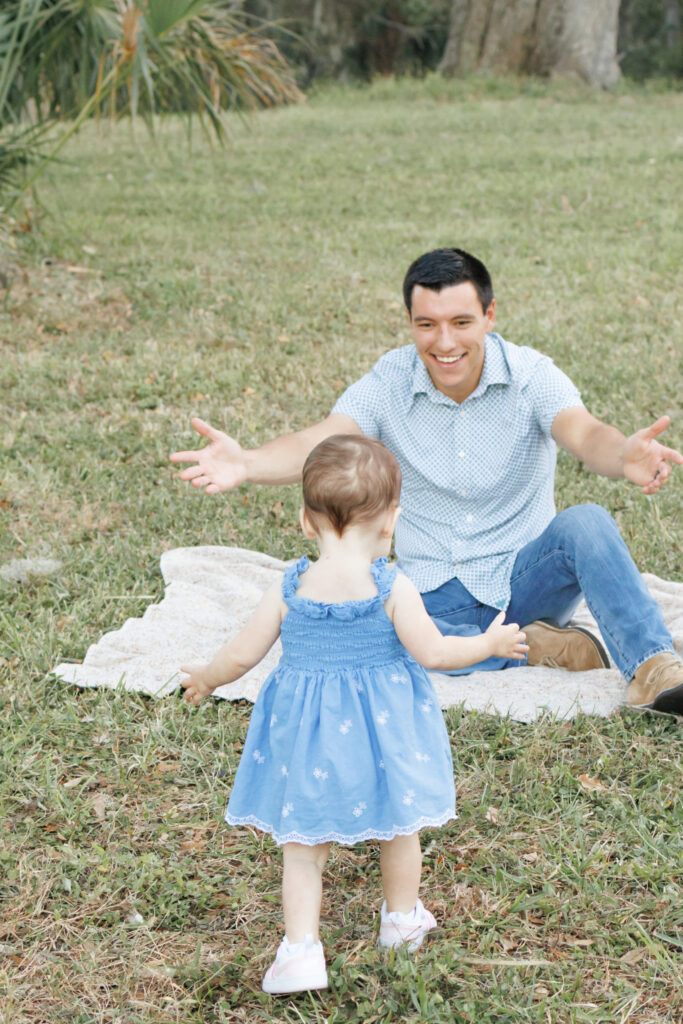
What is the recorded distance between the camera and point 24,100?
7.75m

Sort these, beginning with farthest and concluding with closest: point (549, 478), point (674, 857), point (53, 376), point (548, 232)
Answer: point (548, 232)
point (53, 376)
point (549, 478)
point (674, 857)

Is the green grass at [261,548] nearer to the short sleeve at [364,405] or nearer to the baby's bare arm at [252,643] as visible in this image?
the baby's bare arm at [252,643]

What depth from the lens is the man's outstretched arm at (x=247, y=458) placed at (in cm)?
308

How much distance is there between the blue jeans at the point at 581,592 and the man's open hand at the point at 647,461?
41 cm

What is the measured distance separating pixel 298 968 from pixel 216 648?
5.93 ft

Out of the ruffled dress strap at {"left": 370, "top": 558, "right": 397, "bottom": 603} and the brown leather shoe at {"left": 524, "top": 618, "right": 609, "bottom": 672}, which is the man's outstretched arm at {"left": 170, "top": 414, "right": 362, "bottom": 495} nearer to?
the ruffled dress strap at {"left": 370, "top": 558, "right": 397, "bottom": 603}

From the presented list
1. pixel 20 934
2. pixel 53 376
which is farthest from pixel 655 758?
pixel 53 376

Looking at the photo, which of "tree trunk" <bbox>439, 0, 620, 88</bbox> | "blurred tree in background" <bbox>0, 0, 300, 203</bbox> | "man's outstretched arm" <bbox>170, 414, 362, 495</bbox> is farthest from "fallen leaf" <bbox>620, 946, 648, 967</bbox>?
"tree trunk" <bbox>439, 0, 620, 88</bbox>

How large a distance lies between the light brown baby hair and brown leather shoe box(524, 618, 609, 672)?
1.69m

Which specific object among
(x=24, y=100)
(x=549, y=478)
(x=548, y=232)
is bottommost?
(x=548, y=232)

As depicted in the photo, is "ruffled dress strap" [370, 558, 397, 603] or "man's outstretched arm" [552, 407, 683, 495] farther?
"man's outstretched arm" [552, 407, 683, 495]

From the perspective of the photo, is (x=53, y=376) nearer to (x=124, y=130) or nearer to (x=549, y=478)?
(x=549, y=478)

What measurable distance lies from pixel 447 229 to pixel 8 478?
19.4ft

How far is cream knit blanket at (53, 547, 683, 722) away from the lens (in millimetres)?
3684
